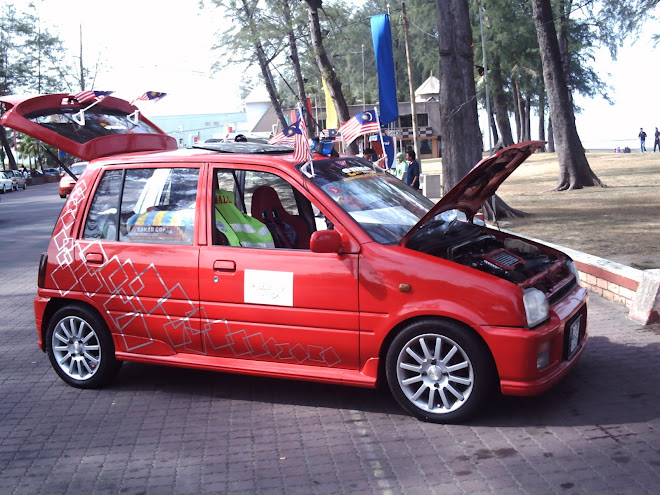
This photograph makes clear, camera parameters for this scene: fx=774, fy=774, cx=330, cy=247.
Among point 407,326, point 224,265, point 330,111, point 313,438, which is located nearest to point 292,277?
point 224,265

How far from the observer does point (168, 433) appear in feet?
17.5

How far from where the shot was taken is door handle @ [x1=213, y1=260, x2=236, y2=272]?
18.5 feet

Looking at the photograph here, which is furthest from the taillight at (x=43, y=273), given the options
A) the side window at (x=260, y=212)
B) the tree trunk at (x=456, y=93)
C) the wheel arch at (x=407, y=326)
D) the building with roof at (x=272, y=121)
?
the building with roof at (x=272, y=121)

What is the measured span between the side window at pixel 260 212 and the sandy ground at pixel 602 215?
4.91 metres

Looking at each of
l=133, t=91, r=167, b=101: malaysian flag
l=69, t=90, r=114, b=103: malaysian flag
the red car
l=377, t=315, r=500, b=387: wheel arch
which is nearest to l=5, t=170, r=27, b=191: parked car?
l=133, t=91, r=167, b=101: malaysian flag

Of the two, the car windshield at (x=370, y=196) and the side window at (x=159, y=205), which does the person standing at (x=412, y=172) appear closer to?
the car windshield at (x=370, y=196)

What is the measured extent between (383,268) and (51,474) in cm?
246

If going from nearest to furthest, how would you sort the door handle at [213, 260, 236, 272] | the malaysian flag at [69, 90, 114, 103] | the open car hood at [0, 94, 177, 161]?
1. the door handle at [213, 260, 236, 272]
2. the open car hood at [0, 94, 177, 161]
3. the malaysian flag at [69, 90, 114, 103]

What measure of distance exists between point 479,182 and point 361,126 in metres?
13.8

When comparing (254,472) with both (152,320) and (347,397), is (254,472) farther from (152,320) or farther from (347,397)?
(152,320)

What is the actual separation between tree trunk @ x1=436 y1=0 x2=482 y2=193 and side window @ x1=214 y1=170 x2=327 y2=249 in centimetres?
938

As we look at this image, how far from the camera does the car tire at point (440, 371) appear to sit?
5016 mm

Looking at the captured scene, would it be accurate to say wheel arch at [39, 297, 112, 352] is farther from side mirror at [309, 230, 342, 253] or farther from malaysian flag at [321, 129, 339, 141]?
malaysian flag at [321, 129, 339, 141]

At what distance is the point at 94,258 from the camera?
621 cm
